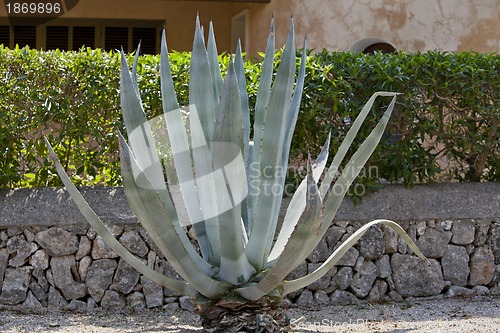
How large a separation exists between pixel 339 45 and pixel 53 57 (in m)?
4.23

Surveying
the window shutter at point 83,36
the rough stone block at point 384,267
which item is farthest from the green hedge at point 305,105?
the window shutter at point 83,36

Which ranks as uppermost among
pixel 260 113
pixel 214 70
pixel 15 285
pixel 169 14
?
pixel 169 14

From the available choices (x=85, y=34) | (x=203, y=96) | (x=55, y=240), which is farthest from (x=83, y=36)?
(x=203, y=96)

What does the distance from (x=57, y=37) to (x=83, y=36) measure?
0.36m

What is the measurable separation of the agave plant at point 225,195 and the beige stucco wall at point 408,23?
Result: 550 cm

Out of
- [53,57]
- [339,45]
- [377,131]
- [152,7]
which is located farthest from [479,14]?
[377,131]

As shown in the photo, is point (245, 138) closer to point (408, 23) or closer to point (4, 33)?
point (408, 23)

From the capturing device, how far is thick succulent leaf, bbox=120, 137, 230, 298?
3209 mm

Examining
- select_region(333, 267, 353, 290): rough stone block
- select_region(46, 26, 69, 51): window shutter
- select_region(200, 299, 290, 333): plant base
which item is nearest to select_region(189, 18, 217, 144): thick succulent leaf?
select_region(200, 299, 290, 333): plant base

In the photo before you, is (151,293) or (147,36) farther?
(147,36)

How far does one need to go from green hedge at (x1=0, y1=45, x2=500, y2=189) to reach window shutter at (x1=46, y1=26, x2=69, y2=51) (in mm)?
5213

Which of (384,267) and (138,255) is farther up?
(138,255)

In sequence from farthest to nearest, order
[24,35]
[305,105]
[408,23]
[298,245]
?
[24,35], [408,23], [305,105], [298,245]

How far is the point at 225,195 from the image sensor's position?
3418mm
